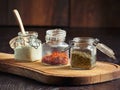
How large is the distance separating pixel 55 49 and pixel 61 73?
0.45 feet

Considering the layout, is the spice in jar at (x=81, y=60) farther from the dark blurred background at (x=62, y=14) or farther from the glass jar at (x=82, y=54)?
the dark blurred background at (x=62, y=14)

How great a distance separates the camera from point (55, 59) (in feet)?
3.43

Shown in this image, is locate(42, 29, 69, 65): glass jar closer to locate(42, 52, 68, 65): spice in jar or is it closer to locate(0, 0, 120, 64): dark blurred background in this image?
locate(42, 52, 68, 65): spice in jar

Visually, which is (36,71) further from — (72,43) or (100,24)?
(100,24)

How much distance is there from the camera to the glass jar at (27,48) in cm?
109

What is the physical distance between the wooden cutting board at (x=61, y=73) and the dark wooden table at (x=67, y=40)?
1 centimetres

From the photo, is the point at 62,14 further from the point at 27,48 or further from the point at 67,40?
the point at 27,48

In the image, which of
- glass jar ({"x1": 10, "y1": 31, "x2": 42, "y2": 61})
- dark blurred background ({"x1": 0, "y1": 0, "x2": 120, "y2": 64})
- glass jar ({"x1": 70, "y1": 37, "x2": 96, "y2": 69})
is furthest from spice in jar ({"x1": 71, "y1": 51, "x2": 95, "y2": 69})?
dark blurred background ({"x1": 0, "y1": 0, "x2": 120, "y2": 64})

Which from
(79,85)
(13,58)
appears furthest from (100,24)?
(79,85)

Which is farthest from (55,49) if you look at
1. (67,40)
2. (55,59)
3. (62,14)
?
(62,14)

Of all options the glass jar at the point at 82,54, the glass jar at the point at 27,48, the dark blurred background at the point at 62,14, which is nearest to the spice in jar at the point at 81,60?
the glass jar at the point at 82,54

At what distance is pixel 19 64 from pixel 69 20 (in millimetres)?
1060

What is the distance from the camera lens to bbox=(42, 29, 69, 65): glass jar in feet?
3.44

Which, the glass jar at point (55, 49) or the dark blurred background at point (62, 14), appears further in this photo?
the dark blurred background at point (62, 14)
